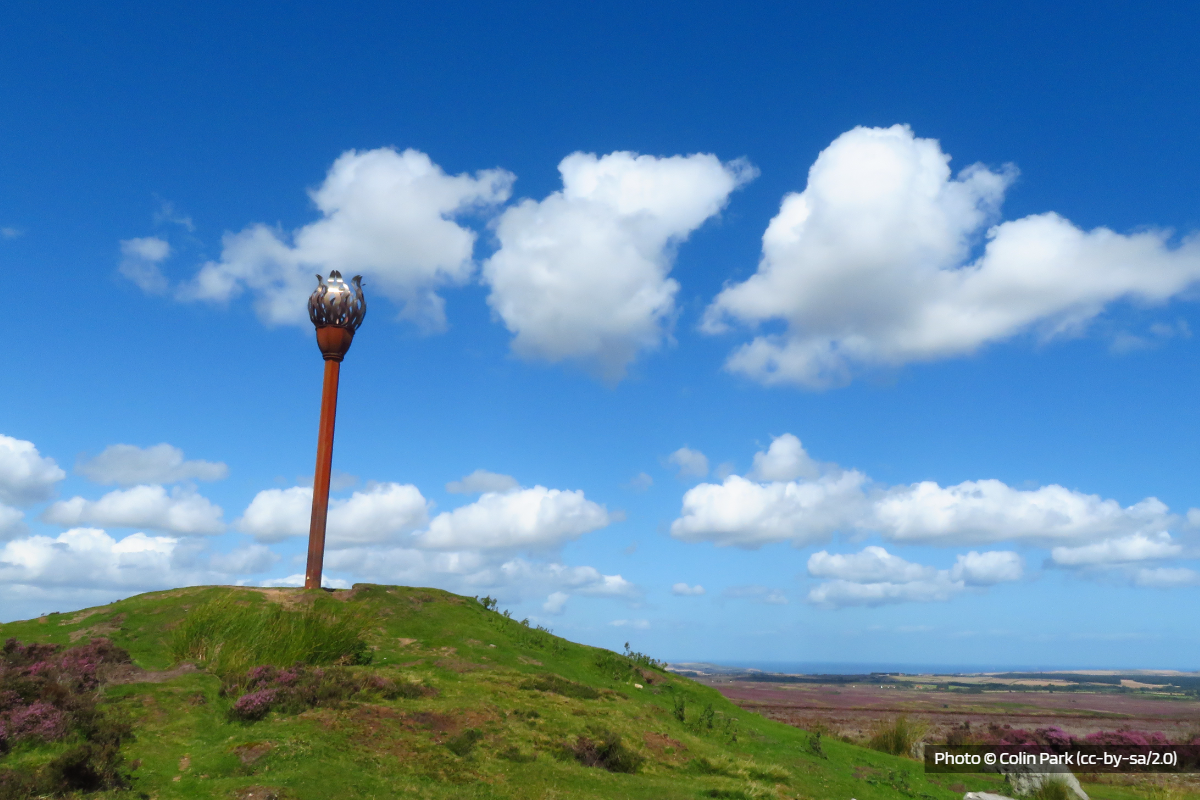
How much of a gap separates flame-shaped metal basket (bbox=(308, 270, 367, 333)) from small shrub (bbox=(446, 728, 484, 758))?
27.9m

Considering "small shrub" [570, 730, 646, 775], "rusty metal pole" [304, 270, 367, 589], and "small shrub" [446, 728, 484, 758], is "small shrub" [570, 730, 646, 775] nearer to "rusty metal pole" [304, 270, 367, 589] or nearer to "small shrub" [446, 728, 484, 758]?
"small shrub" [446, 728, 484, 758]

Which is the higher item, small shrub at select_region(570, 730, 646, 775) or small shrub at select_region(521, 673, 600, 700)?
small shrub at select_region(521, 673, 600, 700)

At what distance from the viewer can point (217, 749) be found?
60.1ft

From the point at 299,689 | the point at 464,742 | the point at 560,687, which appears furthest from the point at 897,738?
the point at 299,689

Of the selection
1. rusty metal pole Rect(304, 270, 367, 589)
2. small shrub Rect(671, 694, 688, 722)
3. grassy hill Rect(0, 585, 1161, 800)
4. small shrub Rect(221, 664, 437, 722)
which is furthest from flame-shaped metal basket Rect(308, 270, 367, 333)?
small shrub Rect(671, 694, 688, 722)

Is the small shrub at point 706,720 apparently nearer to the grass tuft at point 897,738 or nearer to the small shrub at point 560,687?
the small shrub at point 560,687

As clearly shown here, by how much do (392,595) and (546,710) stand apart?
15919 mm

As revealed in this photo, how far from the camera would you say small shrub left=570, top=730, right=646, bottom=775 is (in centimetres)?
2159

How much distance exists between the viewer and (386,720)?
21344 millimetres

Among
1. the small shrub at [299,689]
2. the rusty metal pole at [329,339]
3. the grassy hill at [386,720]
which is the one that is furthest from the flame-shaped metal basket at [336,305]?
the small shrub at [299,689]

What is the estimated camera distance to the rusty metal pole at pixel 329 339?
41219 mm

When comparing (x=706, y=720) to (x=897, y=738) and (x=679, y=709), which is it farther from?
(x=897, y=738)

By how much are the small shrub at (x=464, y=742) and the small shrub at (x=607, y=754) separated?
2840 millimetres

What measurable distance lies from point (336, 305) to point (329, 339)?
1996 mm
